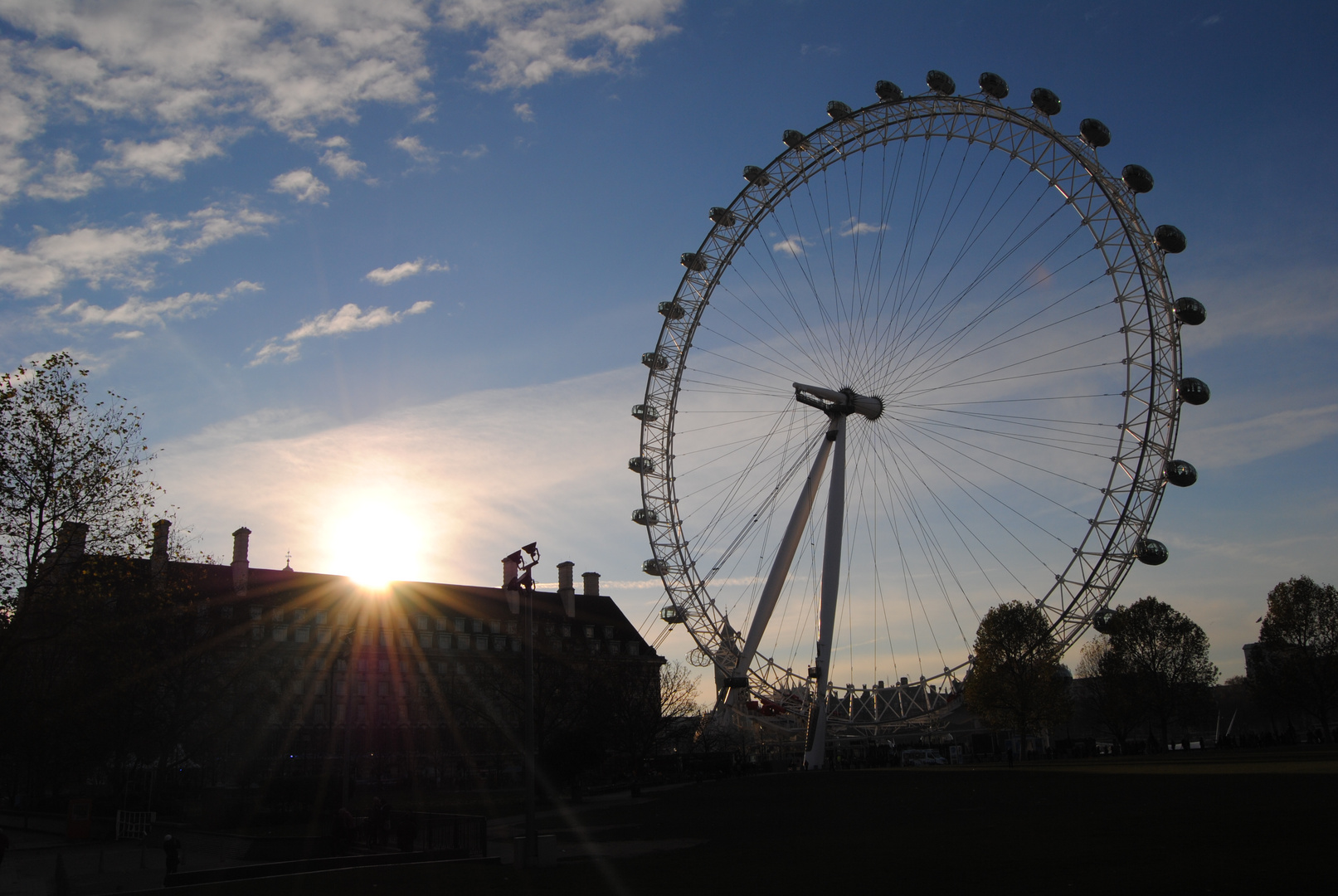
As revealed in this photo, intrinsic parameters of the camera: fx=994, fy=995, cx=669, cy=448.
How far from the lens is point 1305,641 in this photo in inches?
2451

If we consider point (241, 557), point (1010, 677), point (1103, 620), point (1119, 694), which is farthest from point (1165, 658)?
point (241, 557)

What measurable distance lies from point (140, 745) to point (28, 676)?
265 inches

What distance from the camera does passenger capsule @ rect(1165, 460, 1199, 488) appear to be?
39188 millimetres

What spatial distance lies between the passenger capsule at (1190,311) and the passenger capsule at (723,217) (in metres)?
22.6

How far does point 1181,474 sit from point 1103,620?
691 cm

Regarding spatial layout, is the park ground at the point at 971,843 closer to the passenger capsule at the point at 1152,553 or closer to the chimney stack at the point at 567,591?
the passenger capsule at the point at 1152,553

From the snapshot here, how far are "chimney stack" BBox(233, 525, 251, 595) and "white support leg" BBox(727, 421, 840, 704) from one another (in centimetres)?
5932

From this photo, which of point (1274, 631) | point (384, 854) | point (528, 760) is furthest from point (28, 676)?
point (1274, 631)

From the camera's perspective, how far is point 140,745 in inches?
2013

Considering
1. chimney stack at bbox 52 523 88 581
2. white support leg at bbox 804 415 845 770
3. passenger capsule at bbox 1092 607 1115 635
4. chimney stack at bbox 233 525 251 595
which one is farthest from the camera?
chimney stack at bbox 233 525 251 595

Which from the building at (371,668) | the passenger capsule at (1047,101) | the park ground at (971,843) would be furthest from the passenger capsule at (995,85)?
the building at (371,668)

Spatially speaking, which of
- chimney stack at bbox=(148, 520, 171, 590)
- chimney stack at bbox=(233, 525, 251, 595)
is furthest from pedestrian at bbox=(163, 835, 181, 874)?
chimney stack at bbox=(233, 525, 251, 595)

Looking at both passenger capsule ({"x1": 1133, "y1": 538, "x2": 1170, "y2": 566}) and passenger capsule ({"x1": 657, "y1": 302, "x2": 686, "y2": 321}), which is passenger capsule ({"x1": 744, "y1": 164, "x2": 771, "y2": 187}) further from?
passenger capsule ({"x1": 1133, "y1": 538, "x2": 1170, "y2": 566})

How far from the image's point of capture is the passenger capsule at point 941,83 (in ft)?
146
